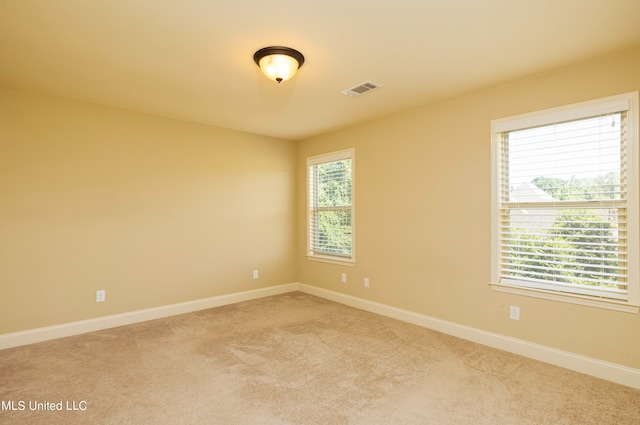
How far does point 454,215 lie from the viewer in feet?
11.3

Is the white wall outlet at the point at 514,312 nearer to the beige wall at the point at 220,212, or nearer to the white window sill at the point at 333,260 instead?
the beige wall at the point at 220,212

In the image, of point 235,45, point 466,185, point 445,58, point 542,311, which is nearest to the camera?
point 235,45

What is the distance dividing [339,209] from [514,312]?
2.60 metres

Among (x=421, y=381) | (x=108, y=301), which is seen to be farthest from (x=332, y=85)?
(x=108, y=301)

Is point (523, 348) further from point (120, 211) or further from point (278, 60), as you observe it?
point (120, 211)

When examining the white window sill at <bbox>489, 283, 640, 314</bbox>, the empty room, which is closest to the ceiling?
the empty room

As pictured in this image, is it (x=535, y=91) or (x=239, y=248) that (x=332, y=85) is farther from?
(x=239, y=248)

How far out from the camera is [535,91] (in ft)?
9.53

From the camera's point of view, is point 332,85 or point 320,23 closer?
point 320,23

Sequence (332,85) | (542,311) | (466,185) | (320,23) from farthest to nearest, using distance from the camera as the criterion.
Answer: (466,185) < (332,85) < (542,311) < (320,23)

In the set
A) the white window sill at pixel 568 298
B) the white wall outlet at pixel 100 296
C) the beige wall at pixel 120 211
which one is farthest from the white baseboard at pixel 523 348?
the white wall outlet at pixel 100 296

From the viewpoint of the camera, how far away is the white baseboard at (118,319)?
Result: 317cm

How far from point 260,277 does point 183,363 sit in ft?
7.50

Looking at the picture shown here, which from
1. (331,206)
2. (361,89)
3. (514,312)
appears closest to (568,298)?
(514,312)
